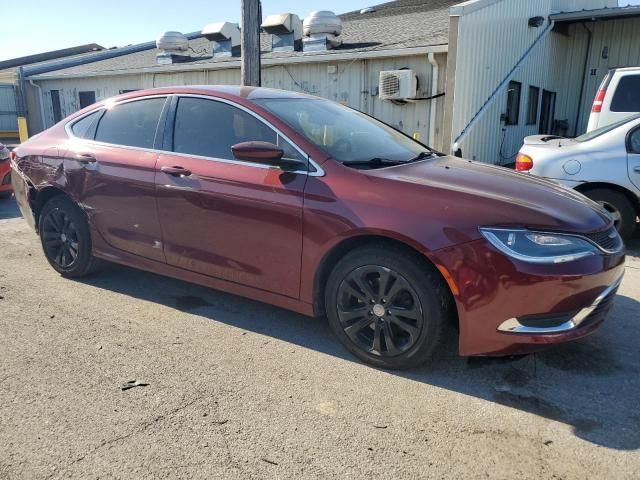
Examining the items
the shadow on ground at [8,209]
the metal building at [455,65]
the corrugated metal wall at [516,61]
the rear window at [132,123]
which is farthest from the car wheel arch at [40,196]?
the corrugated metal wall at [516,61]

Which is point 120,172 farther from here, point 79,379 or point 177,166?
point 79,379

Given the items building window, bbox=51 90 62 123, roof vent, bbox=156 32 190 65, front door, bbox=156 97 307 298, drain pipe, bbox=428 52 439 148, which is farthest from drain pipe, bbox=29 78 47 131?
front door, bbox=156 97 307 298

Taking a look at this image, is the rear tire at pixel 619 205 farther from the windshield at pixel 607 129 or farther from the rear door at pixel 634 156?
the windshield at pixel 607 129

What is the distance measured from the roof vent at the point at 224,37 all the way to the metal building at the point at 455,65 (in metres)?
0.04

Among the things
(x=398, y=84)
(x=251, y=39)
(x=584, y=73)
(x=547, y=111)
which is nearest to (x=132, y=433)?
(x=251, y=39)

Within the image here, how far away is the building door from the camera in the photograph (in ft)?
43.2

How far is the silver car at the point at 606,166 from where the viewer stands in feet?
18.4

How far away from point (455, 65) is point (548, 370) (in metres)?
6.68

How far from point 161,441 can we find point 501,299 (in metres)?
1.81

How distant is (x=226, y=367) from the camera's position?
313cm

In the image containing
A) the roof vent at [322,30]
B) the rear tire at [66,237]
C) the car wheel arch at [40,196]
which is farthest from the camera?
the roof vent at [322,30]

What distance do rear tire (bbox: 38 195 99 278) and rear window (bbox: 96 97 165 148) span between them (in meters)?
0.69

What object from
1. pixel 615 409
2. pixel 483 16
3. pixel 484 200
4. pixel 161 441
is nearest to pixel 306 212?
pixel 484 200

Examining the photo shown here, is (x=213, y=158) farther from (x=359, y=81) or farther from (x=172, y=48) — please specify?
(x=172, y=48)
